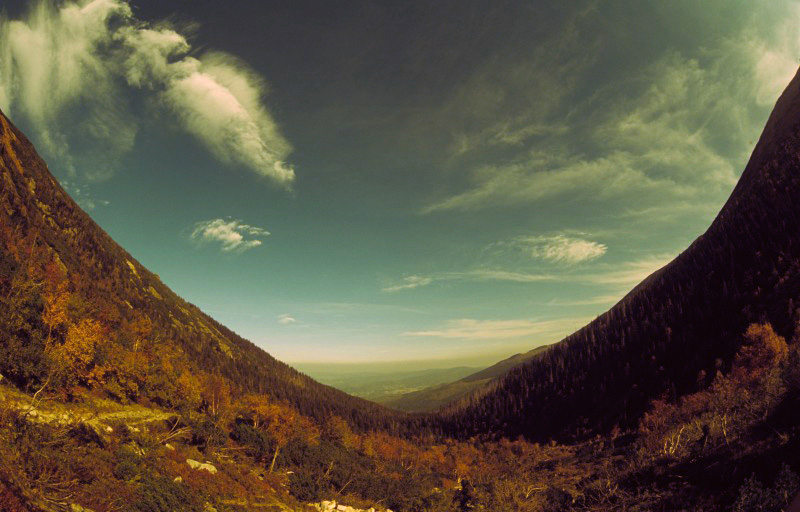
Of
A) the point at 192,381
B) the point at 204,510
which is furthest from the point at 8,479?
the point at 192,381

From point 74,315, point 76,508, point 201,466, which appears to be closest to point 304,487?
point 201,466

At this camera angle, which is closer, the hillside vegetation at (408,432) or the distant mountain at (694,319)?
the hillside vegetation at (408,432)

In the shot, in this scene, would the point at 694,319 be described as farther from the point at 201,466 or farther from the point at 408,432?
the point at 201,466

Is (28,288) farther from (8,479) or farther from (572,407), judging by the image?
(572,407)

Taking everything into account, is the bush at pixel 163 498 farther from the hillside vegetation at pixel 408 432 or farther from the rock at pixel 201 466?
the rock at pixel 201 466

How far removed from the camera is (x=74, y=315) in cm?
4794

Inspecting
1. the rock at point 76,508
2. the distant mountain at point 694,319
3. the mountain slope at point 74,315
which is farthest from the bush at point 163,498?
the distant mountain at point 694,319

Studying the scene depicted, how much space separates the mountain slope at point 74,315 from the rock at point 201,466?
665 inches

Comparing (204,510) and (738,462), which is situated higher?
(204,510)

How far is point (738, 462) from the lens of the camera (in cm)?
2616

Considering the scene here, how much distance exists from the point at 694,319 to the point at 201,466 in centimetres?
17692

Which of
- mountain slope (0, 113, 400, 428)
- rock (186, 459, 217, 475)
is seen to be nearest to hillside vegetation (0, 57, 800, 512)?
rock (186, 459, 217, 475)

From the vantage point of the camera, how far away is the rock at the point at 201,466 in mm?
31328

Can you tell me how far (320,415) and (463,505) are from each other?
104683 mm
